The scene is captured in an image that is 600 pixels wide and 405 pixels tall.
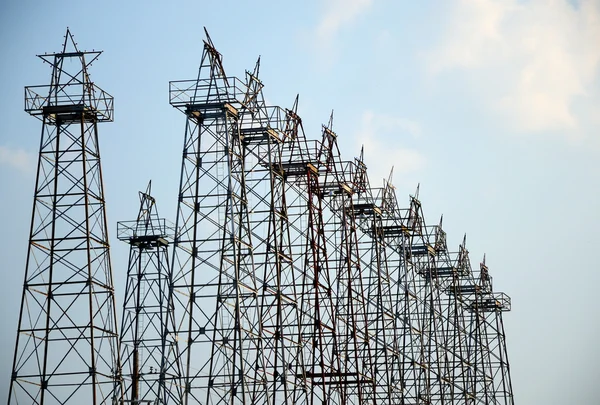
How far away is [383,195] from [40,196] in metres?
23.2

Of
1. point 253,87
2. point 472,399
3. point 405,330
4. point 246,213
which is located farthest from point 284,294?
point 472,399

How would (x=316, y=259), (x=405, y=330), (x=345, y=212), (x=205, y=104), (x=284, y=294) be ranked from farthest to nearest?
(x=405, y=330) → (x=345, y=212) → (x=316, y=259) → (x=284, y=294) → (x=205, y=104)

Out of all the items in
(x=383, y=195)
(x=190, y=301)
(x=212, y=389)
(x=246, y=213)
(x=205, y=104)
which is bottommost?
(x=212, y=389)

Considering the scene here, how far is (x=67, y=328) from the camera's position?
39500 mm

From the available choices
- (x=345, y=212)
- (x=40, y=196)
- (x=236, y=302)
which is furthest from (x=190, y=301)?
(x=345, y=212)

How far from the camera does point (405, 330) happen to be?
194ft

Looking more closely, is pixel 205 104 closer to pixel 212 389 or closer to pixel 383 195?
pixel 212 389

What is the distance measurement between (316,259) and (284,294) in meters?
4.51

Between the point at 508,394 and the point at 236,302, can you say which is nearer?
the point at 236,302

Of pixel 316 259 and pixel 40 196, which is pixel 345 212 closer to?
pixel 316 259

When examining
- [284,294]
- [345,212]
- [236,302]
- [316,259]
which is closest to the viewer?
[236,302]

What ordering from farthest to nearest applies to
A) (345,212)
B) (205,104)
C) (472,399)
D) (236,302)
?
(472,399), (345,212), (205,104), (236,302)

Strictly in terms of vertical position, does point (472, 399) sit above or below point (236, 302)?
above

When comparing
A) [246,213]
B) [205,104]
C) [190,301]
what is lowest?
[190,301]
